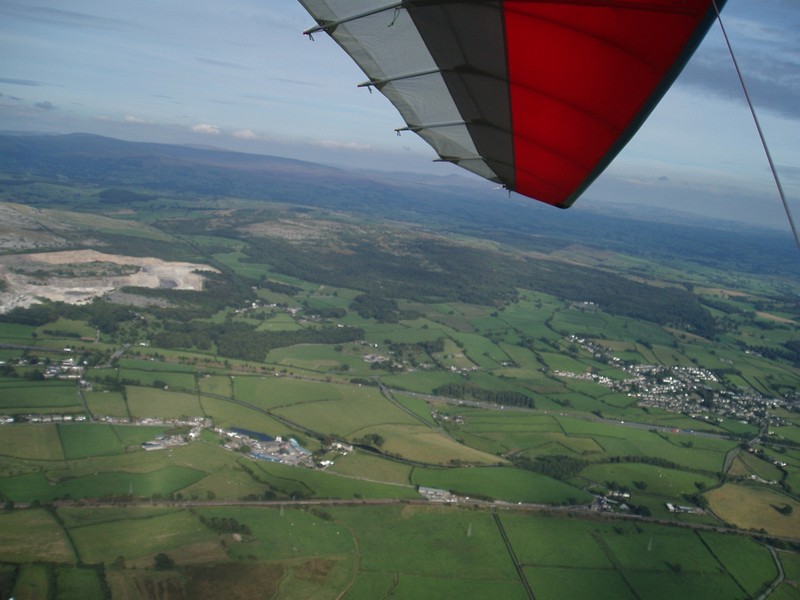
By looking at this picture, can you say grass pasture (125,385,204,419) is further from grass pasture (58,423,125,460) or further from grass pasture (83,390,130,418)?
grass pasture (58,423,125,460)

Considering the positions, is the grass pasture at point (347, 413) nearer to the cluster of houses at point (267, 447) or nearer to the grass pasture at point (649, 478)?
the cluster of houses at point (267, 447)

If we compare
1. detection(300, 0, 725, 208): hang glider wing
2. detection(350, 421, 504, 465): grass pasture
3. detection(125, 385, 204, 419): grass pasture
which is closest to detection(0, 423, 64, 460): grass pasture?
detection(125, 385, 204, 419): grass pasture

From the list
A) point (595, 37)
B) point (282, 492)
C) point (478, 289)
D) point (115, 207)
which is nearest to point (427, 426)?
point (282, 492)

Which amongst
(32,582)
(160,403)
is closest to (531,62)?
(32,582)

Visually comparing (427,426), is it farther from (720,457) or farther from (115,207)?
(115,207)

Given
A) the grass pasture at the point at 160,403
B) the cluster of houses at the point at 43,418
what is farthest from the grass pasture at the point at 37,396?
the grass pasture at the point at 160,403

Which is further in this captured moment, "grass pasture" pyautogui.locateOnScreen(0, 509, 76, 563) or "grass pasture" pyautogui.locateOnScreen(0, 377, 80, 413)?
"grass pasture" pyautogui.locateOnScreen(0, 377, 80, 413)

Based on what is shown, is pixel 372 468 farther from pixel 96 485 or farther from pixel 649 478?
pixel 649 478

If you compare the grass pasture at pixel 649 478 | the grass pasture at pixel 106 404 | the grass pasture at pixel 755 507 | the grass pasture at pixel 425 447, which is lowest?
the grass pasture at pixel 106 404
